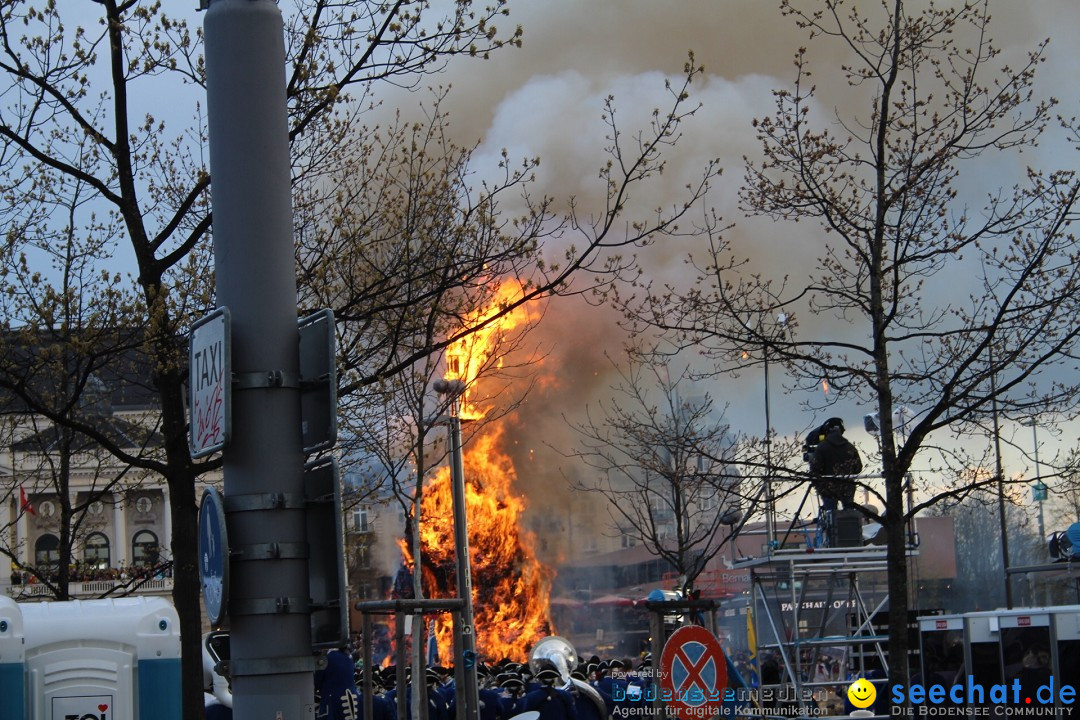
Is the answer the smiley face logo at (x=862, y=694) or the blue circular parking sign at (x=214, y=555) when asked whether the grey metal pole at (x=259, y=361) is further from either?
the smiley face logo at (x=862, y=694)

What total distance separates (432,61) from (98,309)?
12.6ft

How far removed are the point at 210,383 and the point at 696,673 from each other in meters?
6.80

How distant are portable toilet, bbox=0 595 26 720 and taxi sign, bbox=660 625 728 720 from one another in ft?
20.2

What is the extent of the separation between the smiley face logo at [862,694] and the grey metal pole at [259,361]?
566 inches

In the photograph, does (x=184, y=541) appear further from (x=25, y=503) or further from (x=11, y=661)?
(x=25, y=503)

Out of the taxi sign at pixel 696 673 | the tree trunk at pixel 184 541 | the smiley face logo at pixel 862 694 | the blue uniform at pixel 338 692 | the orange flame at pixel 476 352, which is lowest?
the smiley face logo at pixel 862 694

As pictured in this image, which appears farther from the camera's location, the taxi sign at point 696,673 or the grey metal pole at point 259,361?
the taxi sign at point 696,673

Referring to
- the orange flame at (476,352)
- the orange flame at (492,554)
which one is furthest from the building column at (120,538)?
the orange flame at (476,352)

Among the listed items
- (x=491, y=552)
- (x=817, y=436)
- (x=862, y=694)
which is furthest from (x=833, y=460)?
(x=491, y=552)

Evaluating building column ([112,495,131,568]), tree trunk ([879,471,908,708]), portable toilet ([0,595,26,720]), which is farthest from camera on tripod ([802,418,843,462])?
building column ([112,495,131,568])

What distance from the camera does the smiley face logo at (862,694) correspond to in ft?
57.8

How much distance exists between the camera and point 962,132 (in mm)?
13328

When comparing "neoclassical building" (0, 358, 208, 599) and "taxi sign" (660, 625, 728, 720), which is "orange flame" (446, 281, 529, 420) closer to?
"neoclassical building" (0, 358, 208, 599)

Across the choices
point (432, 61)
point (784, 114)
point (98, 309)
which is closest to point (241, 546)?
point (432, 61)
